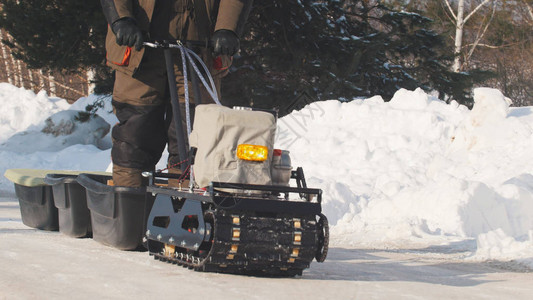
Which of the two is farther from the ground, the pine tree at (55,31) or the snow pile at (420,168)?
the pine tree at (55,31)

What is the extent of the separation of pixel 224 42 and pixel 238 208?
3.92ft

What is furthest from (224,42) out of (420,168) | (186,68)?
(420,168)

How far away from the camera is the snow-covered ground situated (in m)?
3.55

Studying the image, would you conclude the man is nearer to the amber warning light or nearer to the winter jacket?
the winter jacket

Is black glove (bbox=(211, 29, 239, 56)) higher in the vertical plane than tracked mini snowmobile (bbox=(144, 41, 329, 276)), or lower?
higher

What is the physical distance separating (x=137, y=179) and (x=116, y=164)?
16cm

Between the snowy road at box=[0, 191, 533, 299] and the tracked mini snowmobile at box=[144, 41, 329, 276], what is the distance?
0.13 metres

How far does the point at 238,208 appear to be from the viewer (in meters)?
3.40

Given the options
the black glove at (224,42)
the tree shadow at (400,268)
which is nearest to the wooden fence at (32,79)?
the tree shadow at (400,268)

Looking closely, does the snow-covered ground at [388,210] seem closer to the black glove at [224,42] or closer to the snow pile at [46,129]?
the snow pile at [46,129]

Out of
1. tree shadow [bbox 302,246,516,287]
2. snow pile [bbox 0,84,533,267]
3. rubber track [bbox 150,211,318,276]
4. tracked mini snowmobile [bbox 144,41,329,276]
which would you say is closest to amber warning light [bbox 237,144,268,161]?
tracked mini snowmobile [bbox 144,41,329,276]

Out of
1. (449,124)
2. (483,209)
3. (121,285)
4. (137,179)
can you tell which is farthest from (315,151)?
(121,285)

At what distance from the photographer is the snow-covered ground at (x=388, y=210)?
355 cm

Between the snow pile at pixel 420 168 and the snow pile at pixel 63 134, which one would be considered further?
the snow pile at pixel 63 134
